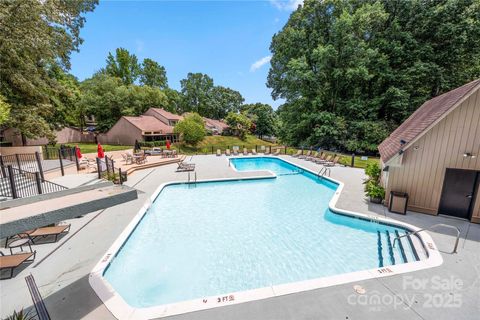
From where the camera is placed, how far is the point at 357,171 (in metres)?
15.4

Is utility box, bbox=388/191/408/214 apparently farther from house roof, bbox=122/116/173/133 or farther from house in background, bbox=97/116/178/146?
house roof, bbox=122/116/173/133

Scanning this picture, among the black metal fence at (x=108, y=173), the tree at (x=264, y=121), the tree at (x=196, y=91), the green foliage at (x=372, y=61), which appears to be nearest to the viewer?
the black metal fence at (x=108, y=173)

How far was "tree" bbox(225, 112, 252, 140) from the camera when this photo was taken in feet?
138

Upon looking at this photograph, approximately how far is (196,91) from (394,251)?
58890 millimetres

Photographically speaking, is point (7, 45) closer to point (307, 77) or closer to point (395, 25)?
point (307, 77)

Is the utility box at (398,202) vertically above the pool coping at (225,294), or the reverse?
the utility box at (398,202)

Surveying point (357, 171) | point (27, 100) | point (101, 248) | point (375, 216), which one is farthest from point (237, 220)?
point (27, 100)

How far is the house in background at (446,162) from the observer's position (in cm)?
684

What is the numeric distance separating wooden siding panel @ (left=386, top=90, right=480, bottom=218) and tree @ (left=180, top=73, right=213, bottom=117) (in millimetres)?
55279

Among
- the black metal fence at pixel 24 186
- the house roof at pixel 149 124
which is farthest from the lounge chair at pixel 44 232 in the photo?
the house roof at pixel 149 124

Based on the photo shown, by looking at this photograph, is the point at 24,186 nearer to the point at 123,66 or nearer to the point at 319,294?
the point at 319,294

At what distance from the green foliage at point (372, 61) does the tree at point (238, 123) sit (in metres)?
17.5

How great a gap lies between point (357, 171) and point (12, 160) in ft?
83.0

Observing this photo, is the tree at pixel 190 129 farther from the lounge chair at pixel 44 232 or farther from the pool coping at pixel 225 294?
the pool coping at pixel 225 294
